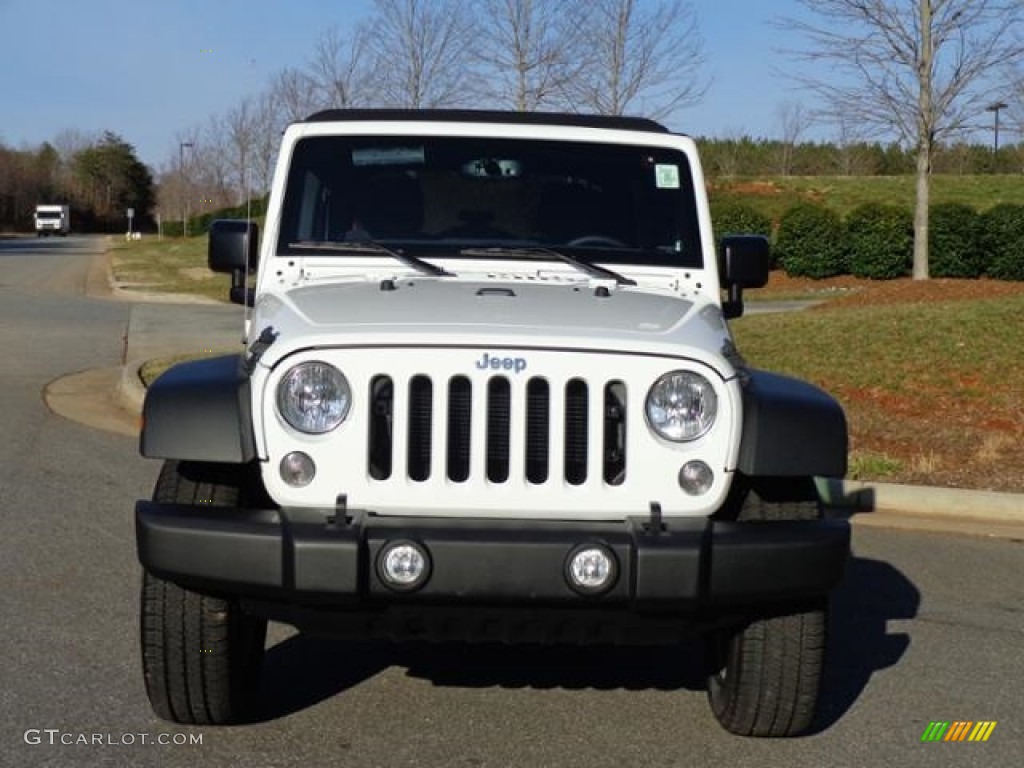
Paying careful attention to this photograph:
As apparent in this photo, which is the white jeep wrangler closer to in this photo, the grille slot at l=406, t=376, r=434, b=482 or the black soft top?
the grille slot at l=406, t=376, r=434, b=482

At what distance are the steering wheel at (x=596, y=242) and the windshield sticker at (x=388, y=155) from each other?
66 cm

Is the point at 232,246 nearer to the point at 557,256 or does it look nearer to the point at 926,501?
the point at 557,256

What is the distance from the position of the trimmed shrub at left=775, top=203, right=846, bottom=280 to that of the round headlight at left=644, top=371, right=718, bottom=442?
26872 mm

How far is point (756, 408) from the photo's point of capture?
154 inches

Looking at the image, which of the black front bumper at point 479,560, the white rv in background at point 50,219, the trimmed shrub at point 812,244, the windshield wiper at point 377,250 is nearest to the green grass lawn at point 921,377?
the windshield wiper at point 377,250

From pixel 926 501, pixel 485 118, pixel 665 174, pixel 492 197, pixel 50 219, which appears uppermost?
pixel 50 219

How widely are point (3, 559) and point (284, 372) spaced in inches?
128

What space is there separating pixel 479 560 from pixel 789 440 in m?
0.93

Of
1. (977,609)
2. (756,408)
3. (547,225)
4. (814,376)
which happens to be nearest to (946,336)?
(814,376)

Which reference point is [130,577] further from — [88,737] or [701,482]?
[701,482]

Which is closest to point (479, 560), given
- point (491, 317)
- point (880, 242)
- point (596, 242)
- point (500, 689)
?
point (491, 317)

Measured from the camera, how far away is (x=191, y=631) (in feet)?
13.2

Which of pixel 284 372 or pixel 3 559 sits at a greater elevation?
pixel 284 372

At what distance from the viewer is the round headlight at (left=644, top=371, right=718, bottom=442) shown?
12.8 feet
